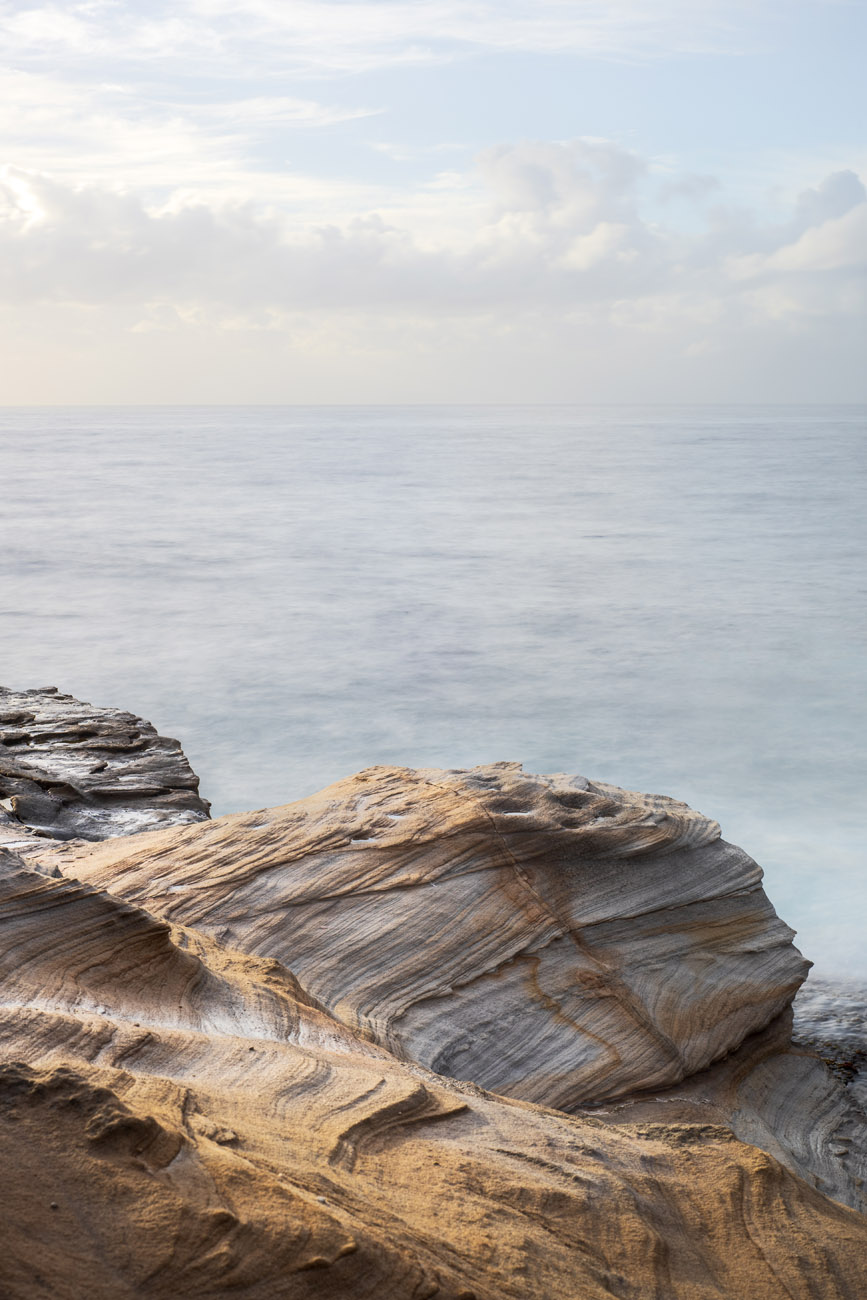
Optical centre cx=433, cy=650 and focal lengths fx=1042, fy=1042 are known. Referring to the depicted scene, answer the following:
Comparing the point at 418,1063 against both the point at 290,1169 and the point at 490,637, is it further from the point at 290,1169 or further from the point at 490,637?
the point at 490,637

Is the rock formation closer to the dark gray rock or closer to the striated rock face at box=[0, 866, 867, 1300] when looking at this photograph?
the striated rock face at box=[0, 866, 867, 1300]

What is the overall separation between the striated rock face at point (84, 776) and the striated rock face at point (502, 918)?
80 cm

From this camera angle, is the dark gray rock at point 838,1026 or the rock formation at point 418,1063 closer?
the rock formation at point 418,1063

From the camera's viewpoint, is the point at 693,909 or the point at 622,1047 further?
the point at 693,909

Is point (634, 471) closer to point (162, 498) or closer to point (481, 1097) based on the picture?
point (162, 498)

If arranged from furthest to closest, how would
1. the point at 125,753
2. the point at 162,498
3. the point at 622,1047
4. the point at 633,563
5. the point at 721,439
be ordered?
the point at 721,439
the point at 162,498
the point at 633,563
the point at 125,753
the point at 622,1047

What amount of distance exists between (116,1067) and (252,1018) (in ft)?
2.25

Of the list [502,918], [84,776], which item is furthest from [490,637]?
[502,918]

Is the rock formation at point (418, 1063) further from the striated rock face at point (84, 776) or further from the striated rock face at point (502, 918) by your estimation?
the striated rock face at point (84, 776)

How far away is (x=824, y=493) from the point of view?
106ft

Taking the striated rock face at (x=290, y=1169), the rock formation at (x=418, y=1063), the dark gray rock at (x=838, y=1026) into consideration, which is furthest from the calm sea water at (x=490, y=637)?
the striated rock face at (x=290, y=1169)

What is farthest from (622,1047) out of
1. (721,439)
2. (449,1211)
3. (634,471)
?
(721,439)

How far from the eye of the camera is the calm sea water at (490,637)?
10109 mm

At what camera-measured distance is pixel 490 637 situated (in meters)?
15.4
